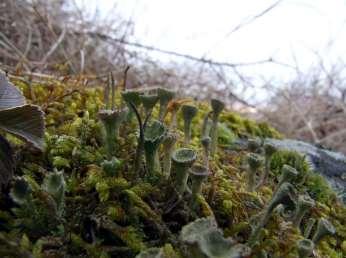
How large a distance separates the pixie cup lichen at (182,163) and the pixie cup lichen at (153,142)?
0.07 meters

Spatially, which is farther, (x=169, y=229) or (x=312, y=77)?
(x=312, y=77)

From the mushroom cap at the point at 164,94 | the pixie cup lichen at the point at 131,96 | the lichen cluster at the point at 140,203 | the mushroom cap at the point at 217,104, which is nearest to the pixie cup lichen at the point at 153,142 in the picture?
the lichen cluster at the point at 140,203

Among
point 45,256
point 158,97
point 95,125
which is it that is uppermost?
point 158,97

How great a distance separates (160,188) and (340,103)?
491cm

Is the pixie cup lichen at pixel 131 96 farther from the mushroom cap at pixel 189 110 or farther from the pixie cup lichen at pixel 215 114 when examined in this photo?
the pixie cup lichen at pixel 215 114

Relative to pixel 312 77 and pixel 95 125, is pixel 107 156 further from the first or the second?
pixel 312 77

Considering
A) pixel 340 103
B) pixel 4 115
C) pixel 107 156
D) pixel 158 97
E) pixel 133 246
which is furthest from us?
pixel 340 103

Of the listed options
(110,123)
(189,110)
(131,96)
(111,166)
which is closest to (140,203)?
(111,166)

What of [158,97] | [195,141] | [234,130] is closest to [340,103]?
[234,130]

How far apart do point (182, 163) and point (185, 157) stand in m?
0.03

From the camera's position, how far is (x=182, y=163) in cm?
108

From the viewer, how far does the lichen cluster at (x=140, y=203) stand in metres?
1.02

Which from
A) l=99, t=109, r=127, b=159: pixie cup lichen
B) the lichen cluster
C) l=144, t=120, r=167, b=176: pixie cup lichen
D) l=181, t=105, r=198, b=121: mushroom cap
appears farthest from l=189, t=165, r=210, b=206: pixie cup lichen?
l=181, t=105, r=198, b=121: mushroom cap

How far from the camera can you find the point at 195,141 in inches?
70.6
